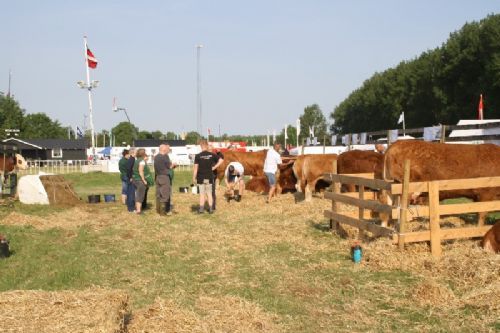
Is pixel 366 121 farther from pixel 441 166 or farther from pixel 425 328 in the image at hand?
pixel 425 328

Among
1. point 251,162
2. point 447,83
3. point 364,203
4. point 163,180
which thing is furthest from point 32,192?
point 447,83

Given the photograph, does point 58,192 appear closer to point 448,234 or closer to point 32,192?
point 32,192

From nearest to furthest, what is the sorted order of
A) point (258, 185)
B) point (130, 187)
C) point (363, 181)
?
point (363, 181) < point (130, 187) < point (258, 185)

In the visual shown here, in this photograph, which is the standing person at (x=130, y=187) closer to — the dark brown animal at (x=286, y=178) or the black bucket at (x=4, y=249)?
the dark brown animal at (x=286, y=178)

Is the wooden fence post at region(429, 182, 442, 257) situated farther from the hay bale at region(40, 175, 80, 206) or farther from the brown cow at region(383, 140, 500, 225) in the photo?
the hay bale at region(40, 175, 80, 206)

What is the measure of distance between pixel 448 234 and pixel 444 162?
7.37 ft

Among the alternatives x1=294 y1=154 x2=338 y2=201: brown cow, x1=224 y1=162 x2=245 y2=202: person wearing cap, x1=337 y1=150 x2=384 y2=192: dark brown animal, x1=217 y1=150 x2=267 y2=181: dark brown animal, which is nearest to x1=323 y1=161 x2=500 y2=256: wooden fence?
x1=337 y1=150 x2=384 y2=192: dark brown animal

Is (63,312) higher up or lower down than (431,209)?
lower down

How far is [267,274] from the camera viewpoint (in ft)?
24.3

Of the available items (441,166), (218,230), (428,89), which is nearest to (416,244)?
(441,166)

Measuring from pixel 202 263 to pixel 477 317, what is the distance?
13.8 ft

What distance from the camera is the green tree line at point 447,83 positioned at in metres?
39.6

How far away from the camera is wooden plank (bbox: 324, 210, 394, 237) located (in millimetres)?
8250

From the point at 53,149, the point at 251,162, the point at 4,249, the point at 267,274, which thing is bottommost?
the point at 267,274
